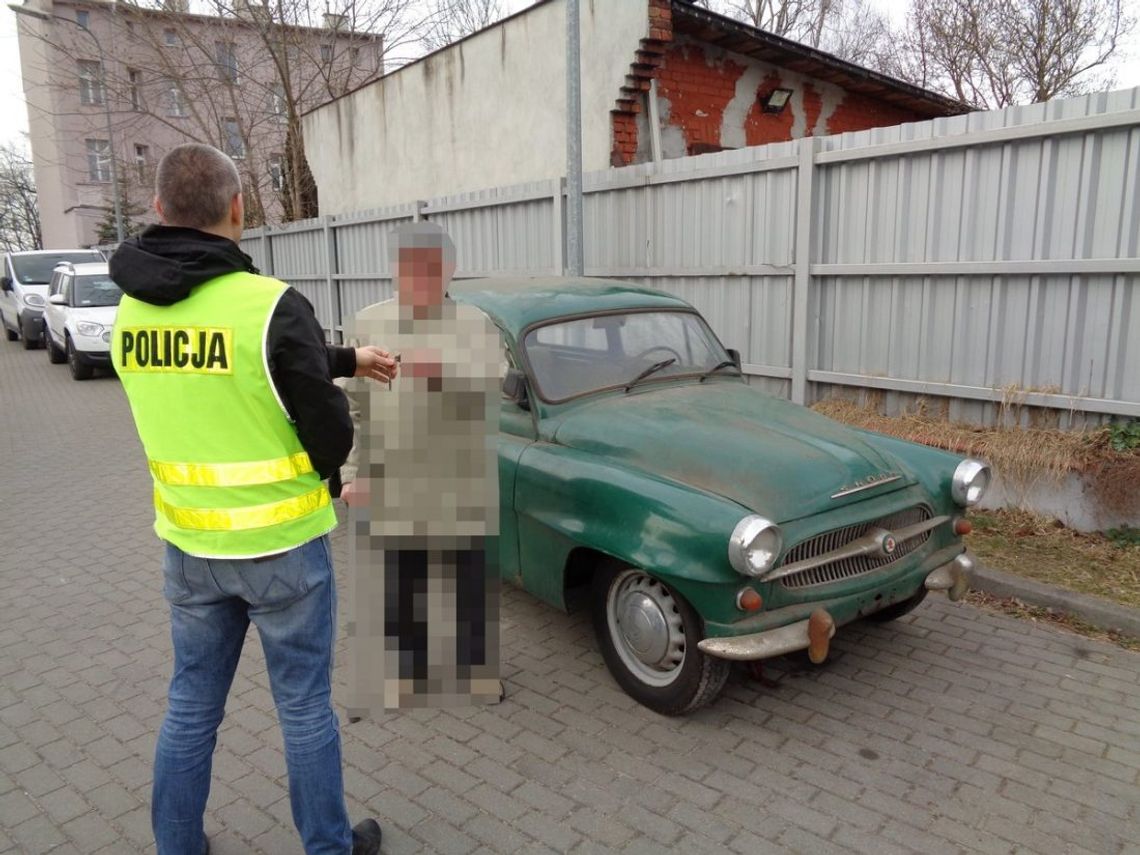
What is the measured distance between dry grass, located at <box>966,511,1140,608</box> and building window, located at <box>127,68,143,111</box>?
2165 cm

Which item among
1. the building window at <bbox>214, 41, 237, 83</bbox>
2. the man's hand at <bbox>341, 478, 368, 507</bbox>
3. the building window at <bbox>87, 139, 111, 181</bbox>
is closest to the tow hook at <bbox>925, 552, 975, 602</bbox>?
the man's hand at <bbox>341, 478, 368, 507</bbox>

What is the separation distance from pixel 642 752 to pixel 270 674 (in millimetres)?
1575

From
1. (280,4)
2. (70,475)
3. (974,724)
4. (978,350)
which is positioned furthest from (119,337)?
(280,4)

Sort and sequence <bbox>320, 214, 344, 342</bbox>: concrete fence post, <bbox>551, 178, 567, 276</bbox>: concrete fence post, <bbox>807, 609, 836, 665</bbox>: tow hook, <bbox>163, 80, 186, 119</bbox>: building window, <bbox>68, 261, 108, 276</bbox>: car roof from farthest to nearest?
<bbox>163, 80, 186, 119</bbox>: building window → <bbox>68, 261, 108, 276</bbox>: car roof → <bbox>320, 214, 344, 342</bbox>: concrete fence post → <bbox>551, 178, 567, 276</bbox>: concrete fence post → <bbox>807, 609, 836, 665</bbox>: tow hook

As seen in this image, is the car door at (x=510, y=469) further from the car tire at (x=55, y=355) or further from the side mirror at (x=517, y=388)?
the car tire at (x=55, y=355)

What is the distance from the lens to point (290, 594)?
2.28 meters

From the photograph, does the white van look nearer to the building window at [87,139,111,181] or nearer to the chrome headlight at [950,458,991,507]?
the building window at [87,139,111,181]

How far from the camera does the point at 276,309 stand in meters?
2.14

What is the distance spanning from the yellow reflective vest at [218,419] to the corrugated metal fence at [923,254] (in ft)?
16.4

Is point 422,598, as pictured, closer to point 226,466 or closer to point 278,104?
point 226,466

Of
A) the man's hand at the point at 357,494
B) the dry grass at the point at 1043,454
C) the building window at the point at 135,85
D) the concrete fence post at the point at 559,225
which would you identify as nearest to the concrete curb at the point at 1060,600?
the dry grass at the point at 1043,454

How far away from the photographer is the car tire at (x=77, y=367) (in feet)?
46.6

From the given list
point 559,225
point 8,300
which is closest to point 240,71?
point 8,300

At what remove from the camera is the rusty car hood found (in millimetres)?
3418
